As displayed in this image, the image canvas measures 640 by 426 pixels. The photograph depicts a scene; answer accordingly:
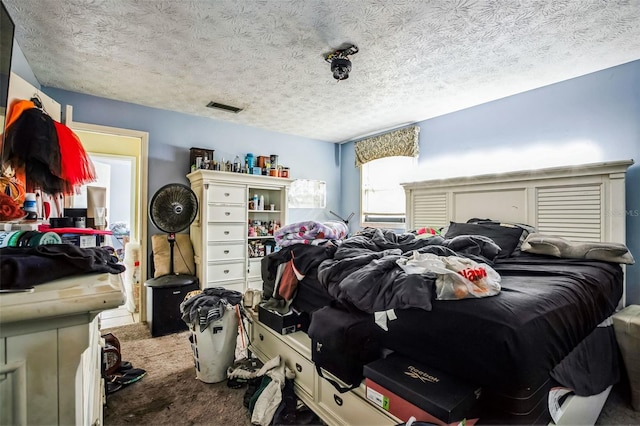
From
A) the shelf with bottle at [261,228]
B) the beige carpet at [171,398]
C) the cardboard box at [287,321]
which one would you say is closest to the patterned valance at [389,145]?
the shelf with bottle at [261,228]

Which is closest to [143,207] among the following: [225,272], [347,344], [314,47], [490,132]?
[225,272]

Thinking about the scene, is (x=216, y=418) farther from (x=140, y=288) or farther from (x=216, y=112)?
(x=216, y=112)

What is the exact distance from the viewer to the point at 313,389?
5.46ft

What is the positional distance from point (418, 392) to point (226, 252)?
286 cm

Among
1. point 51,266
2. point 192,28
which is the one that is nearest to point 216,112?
point 192,28

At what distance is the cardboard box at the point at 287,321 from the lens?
6.37ft

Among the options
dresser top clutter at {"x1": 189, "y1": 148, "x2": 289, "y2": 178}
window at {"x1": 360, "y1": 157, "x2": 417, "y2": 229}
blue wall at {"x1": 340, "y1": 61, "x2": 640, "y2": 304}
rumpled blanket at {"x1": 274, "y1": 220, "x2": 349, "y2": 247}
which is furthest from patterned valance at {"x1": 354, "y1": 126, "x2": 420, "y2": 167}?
rumpled blanket at {"x1": 274, "y1": 220, "x2": 349, "y2": 247}

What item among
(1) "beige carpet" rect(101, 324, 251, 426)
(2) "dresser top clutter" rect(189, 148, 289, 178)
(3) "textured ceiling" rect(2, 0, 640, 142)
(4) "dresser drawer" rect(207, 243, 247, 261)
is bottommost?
(1) "beige carpet" rect(101, 324, 251, 426)

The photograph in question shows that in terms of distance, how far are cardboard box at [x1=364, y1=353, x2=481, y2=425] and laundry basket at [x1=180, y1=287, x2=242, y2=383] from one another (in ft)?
3.85

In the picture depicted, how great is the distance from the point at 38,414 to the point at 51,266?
27 centimetres

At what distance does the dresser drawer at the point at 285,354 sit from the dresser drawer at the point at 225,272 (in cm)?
132

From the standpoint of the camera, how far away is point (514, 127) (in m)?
3.11

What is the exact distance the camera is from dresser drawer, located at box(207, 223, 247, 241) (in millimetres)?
3439

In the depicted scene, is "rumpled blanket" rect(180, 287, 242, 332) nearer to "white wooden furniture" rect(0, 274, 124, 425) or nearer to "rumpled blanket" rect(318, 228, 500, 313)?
"rumpled blanket" rect(318, 228, 500, 313)
